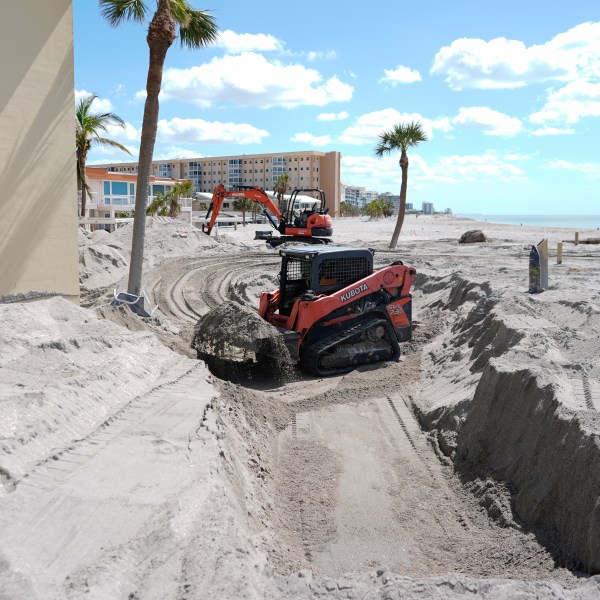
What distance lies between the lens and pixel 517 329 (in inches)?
408

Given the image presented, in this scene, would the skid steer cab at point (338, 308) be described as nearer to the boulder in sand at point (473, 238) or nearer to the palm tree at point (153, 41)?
the palm tree at point (153, 41)

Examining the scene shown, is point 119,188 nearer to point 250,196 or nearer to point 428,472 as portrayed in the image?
point 250,196

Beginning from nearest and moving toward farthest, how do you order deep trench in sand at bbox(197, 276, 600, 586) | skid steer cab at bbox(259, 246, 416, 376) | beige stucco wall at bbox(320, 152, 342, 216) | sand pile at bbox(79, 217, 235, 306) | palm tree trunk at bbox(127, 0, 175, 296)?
1. deep trench in sand at bbox(197, 276, 600, 586)
2. skid steer cab at bbox(259, 246, 416, 376)
3. palm tree trunk at bbox(127, 0, 175, 296)
4. sand pile at bbox(79, 217, 235, 306)
5. beige stucco wall at bbox(320, 152, 342, 216)

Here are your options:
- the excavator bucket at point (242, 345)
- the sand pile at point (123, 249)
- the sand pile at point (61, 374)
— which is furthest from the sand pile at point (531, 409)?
the sand pile at point (123, 249)

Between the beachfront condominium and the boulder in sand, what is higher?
the beachfront condominium

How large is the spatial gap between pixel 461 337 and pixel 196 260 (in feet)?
47.8

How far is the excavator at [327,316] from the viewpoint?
10977 mm

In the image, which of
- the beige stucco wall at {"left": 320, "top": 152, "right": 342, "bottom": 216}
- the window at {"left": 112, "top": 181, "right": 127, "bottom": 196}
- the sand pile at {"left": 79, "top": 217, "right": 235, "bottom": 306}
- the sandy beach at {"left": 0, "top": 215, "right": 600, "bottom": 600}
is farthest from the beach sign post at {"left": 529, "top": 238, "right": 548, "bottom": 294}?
the beige stucco wall at {"left": 320, "top": 152, "right": 342, "bottom": 216}

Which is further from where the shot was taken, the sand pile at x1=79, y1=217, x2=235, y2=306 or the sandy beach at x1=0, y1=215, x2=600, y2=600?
the sand pile at x1=79, y1=217, x2=235, y2=306

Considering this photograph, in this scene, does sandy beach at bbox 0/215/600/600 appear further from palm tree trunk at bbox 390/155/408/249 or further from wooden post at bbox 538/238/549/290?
palm tree trunk at bbox 390/155/408/249

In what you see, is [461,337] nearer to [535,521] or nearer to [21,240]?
[535,521]

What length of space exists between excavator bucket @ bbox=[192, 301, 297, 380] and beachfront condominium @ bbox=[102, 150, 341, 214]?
9691 cm

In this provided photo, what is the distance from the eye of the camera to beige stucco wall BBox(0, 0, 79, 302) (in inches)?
456

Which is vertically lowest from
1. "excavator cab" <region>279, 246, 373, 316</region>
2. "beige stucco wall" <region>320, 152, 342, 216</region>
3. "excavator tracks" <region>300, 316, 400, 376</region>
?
"excavator tracks" <region>300, 316, 400, 376</region>
